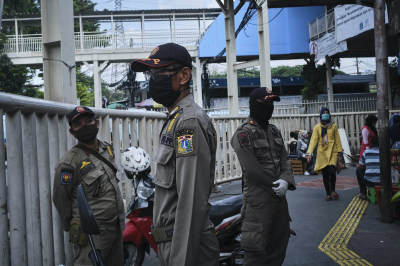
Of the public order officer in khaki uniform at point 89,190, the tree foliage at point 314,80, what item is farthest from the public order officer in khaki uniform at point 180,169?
the tree foliage at point 314,80

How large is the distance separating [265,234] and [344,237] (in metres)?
2.52

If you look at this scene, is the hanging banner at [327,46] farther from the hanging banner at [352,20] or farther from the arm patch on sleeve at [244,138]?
the arm patch on sleeve at [244,138]

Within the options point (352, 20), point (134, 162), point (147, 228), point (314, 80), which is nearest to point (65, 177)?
point (134, 162)

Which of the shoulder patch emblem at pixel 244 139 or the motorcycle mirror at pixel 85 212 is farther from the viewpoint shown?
the shoulder patch emblem at pixel 244 139

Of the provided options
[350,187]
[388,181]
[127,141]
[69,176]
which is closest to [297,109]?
[350,187]

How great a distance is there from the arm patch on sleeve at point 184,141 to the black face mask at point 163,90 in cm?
32

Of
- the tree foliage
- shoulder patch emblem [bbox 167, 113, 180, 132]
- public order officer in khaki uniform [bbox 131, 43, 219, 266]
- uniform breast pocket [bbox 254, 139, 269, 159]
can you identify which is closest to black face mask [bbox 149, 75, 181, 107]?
public order officer in khaki uniform [bbox 131, 43, 219, 266]

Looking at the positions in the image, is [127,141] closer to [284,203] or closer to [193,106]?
[284,203]

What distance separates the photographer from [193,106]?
228 cm

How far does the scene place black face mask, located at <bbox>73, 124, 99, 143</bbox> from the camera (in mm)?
3434

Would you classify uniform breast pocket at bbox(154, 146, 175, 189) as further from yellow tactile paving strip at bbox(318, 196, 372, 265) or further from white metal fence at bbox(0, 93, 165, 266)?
yellow tactile paving strip at bbox(318, 196, 372, 265)

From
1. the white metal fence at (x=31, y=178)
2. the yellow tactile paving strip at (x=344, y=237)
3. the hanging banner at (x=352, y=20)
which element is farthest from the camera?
the hanging banner at (x=352, y=20)

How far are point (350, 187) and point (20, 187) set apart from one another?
27.8ft

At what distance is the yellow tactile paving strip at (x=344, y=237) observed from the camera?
4801 mm
